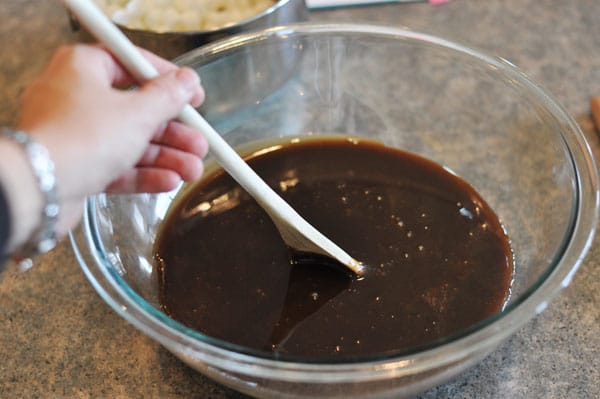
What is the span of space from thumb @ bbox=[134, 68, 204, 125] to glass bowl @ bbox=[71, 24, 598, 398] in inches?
8.5

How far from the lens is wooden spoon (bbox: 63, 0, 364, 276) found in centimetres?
69

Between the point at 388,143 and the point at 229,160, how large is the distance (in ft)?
1.49

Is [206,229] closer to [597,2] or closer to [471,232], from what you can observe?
[471,232]

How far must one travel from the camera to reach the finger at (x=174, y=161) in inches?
31.4

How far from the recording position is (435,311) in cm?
85

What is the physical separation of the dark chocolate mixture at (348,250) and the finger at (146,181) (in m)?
0.16

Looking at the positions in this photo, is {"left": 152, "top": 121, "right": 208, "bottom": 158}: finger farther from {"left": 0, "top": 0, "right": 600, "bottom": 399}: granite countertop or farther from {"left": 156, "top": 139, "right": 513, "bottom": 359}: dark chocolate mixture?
{"left": 0, "top": 0, "right": 600, "bottom": 399}: granite countertop

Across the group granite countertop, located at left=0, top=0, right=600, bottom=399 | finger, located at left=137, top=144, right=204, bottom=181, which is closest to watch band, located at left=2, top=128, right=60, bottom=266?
finger, located at left=137, top=144, right=204, bottom=181

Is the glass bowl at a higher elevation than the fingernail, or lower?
lower

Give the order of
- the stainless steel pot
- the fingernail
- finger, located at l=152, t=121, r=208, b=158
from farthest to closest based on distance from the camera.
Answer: the stainless steel pot, finger, located at l=152, t=121, r=208, b=158, the fingernail

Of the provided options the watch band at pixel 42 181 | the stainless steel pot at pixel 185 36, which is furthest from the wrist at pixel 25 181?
the stainless steel pot at pixel 185 36

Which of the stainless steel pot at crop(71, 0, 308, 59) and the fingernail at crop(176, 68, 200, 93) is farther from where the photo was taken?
the stainless steel pot at crop(71, 0, 308, 59)

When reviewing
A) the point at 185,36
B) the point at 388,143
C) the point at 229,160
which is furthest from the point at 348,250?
the point at 185,36

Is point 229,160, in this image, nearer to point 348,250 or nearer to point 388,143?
point 348,250
